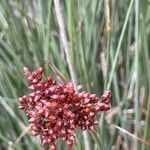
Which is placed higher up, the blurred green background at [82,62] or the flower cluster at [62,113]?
the blurred green background at [82,62]

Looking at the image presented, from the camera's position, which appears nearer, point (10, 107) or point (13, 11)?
point (10, 107)

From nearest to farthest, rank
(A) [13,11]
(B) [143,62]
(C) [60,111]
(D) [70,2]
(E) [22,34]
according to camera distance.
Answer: (C) [60,111] < (D) [70,2] < (B) [143,62] < (E) [22,34] < (A) [13,11]

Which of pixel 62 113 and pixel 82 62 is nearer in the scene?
pixel 62 113

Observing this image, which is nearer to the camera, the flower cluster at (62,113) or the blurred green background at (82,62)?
the flower cluster at (62,113)

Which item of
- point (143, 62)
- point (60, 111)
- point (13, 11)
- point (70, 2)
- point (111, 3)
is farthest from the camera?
point (13, 11)

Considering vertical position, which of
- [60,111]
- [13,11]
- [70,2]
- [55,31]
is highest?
[13,11]

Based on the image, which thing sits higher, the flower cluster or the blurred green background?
the blurred green background

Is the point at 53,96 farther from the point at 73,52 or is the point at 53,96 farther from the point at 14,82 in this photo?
the point at 14,82

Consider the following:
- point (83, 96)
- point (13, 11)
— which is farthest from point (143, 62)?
point (13, 11)

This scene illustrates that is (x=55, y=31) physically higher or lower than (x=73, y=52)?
higher

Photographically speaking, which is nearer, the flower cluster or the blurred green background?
the flower cluster

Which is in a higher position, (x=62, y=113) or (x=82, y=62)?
(x=82, y=62)
